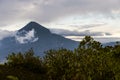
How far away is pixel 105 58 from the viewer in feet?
93.7

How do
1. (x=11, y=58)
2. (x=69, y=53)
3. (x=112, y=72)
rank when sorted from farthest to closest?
(x=11, y=58)
(x=69, y=53)
(x=112, y=72)

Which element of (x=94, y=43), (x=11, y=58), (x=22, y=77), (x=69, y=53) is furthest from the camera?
(x=11, y=58)

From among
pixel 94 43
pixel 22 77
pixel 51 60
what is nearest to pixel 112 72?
pixel 94 43

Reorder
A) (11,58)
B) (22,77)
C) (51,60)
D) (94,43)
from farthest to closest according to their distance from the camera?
(11,58), (22,77), (51,60), (94,43)

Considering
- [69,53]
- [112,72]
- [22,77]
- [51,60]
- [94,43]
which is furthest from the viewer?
[22,77]

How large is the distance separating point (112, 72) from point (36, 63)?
22028 millimetres

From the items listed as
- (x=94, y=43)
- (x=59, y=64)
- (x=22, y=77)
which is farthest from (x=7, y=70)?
(x=94, y=43)

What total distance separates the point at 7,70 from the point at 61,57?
917 cm

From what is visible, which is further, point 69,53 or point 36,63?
point 36,63

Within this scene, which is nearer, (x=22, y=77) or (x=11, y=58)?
(x=22, y=77)

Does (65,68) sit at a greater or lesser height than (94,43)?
lesser

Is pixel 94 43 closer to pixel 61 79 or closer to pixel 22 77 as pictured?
pixel 61 79

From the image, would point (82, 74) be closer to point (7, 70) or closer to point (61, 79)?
point (61, 79)

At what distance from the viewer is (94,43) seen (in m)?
29.8
